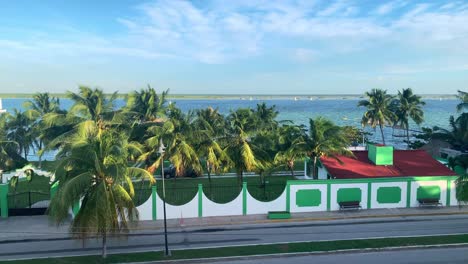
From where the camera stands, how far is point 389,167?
26.5m

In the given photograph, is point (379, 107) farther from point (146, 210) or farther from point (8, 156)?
point (8, 156)

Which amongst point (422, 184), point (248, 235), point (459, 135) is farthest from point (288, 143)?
point (459, 135)

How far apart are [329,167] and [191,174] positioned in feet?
44.4

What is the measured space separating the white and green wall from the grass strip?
5123mm

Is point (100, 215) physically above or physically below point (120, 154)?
below

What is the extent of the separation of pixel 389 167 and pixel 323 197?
6.37 meters

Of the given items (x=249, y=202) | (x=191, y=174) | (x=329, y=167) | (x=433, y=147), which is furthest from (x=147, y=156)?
(x=433, y=147)

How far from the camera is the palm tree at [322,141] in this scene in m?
25.1

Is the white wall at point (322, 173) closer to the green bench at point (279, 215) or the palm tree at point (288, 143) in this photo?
the palm tree at point (288, 143)

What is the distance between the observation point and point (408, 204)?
23969 mm

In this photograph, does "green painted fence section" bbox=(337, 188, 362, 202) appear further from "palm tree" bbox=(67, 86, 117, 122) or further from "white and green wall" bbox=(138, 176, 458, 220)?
"palm tree" bbox=(67, 86, 117, 122)

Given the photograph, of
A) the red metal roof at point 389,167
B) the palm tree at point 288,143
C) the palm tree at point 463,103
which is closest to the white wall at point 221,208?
the palm tree at point 288,143

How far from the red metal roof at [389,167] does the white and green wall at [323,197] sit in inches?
60.6

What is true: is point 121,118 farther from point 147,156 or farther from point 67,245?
point 67,245
